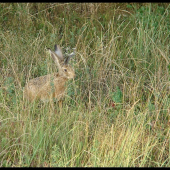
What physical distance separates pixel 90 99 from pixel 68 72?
1.95ft

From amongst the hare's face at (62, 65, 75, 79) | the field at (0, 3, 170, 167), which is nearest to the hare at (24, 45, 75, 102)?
the hare's face at (62, 65, 75, 79)

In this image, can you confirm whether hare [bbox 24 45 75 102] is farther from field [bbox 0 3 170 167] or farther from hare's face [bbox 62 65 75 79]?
field [bbox 0 3 170 167]

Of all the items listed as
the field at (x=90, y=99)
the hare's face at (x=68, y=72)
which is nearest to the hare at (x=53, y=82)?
the hare's face at (x=68, y=72)

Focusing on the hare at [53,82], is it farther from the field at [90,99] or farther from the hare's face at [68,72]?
the field at [90,99]

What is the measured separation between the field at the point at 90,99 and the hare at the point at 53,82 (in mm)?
119

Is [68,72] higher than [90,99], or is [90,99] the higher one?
[68,72]

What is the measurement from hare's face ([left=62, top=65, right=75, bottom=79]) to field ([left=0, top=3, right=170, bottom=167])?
0.09m

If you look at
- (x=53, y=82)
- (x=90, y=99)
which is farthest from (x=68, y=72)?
(x=90, y=99)

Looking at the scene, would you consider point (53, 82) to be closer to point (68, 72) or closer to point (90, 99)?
point (68, 72)

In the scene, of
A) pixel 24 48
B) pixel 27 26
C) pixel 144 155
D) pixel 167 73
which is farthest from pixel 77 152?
pixel 27 26

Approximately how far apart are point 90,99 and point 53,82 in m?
0.57

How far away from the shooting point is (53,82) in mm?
5426

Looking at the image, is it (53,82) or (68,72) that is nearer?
(53,82)

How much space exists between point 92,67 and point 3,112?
6.48ft
